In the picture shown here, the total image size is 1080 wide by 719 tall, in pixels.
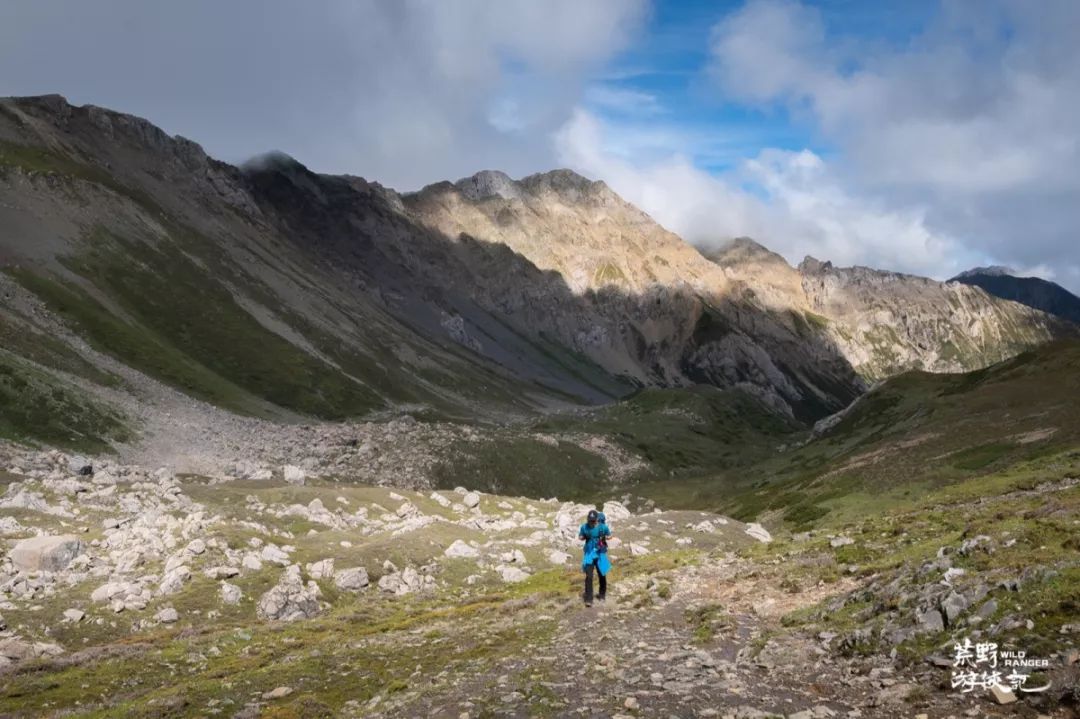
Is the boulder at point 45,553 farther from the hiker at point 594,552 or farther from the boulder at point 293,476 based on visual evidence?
the boulder at point 293,476

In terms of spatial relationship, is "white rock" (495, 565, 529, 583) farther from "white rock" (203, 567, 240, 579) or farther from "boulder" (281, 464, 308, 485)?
"boulder" (281, 464, 308, 485)

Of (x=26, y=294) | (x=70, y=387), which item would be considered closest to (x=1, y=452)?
(x=70, y=387)

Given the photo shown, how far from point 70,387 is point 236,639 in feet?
222

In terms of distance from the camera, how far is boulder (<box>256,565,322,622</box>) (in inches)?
1161

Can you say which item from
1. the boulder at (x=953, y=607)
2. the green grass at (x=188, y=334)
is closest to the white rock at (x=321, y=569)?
the boulder at (x=953, y=607)

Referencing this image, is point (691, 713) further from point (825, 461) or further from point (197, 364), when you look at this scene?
point (197, 364)

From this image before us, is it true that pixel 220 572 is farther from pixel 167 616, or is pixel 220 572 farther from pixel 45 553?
pixel 45 553

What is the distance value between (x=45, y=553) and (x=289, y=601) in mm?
10224

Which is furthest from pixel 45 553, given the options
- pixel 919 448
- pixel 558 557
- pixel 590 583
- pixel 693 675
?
pixel 919 448

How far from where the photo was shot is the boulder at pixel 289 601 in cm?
2948

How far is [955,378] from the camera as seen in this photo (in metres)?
123

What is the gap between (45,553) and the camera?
29109 millimetres

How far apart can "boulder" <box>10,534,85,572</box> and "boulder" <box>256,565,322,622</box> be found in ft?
27.2

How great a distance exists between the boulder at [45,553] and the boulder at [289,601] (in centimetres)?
830
